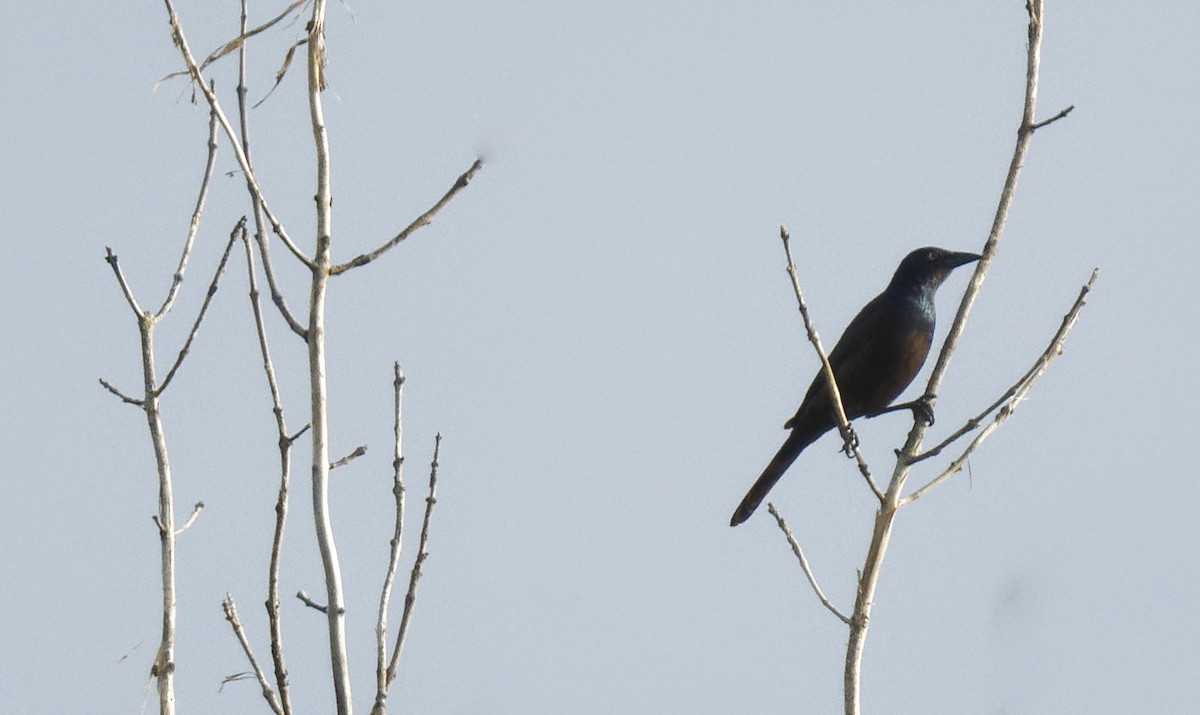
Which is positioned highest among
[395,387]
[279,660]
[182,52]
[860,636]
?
[182,52]

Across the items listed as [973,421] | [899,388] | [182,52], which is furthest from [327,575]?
[899,388]

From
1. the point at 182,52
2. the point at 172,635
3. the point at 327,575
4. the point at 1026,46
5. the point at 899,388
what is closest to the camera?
the point at 327,575

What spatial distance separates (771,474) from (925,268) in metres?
1.20

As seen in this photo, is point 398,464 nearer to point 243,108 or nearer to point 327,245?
point 327,245

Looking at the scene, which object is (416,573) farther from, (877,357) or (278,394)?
(877,357)

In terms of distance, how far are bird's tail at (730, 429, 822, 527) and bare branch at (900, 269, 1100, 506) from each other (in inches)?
102

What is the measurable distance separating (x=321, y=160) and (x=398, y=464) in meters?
0.86

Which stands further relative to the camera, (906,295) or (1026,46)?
(906,295)

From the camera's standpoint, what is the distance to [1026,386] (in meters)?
4.27

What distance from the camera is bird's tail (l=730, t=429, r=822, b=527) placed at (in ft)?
22.7

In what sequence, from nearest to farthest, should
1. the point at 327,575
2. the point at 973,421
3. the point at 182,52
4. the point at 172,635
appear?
the point at 327,575 < the point at 182,52 < the point at 172,635 < the point at 973,421

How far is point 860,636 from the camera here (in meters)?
3.71

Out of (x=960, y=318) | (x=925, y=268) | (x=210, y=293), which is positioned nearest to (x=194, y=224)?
(x=210, y=293)

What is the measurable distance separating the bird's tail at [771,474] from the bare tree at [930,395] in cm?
224
